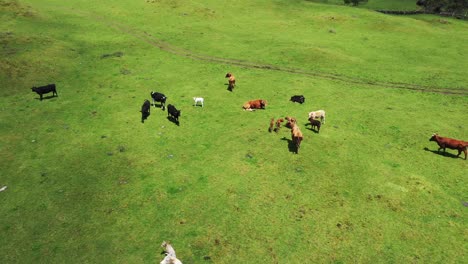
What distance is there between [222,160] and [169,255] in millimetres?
8400

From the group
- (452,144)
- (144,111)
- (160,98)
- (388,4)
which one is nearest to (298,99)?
(160,98)

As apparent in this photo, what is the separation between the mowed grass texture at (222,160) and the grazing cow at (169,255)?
0.66 m

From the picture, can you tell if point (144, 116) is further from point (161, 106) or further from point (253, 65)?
point (253, 65)

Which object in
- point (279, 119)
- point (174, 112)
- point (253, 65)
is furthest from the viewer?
point (253, 65)

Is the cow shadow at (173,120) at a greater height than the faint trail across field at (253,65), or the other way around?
the faint trail across field at (253,65)

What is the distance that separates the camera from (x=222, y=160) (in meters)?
21.0

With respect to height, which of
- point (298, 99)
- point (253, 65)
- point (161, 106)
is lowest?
point (161, 106)

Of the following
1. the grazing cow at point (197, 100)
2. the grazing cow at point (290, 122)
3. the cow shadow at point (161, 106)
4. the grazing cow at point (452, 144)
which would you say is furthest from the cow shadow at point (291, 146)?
the cow shadow at point (161, 106)

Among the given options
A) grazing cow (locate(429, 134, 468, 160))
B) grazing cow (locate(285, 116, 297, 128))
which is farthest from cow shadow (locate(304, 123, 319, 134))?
grazing cow (locate(429, 134, 468, 160))

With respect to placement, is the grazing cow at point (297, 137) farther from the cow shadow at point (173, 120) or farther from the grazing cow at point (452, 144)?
the grazing cow at point (452, 144)

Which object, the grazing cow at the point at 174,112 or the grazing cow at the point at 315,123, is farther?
the grazing cow at the point at 174,112

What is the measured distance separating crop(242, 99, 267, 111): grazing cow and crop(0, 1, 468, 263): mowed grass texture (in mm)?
839

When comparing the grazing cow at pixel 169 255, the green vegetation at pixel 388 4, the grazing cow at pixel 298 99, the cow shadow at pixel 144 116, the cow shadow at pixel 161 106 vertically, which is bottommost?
the grazing cow at pixel 169 255

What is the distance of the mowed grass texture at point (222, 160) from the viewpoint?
1503 cm
